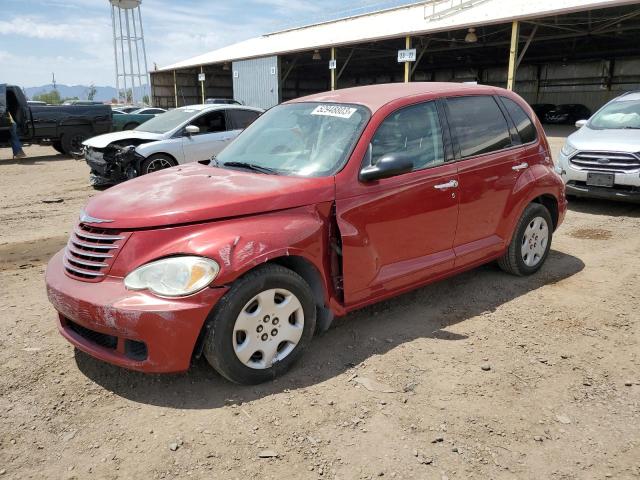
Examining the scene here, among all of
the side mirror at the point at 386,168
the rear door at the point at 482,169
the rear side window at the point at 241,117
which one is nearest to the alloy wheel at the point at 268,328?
the side mirror at the point at 386,168

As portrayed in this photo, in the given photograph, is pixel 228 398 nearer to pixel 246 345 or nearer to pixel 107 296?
pixel 246 345

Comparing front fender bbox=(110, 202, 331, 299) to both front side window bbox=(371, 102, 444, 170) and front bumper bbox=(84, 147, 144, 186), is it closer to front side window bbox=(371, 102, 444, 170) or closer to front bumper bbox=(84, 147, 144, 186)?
front side window bbox=(371, 102, 444, 170)

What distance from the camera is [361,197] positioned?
333 centimetres

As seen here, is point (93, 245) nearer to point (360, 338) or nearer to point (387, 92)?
point (360, 338)

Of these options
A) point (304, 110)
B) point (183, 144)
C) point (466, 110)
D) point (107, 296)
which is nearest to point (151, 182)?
point (107, 296)

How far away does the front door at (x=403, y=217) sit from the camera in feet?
10.9

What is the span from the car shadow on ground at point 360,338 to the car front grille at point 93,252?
0.72m

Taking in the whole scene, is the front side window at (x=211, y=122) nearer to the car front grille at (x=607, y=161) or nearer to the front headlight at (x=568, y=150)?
the front headlight at (x=568, y=150)

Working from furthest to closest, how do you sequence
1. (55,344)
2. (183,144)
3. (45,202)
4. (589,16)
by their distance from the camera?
(589,16)
(183,144)
(45,202)
(55,344)

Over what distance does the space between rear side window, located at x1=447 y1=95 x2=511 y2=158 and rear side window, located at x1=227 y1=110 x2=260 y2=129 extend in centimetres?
628

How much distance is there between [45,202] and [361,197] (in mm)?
7343

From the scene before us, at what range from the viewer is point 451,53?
33500 mm

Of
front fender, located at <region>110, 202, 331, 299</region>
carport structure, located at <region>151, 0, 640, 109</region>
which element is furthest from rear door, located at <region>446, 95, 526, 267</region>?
carport structure, located at <region>151, 0, 640, 109</region>

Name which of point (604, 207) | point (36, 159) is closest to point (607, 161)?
point (604, 207)
